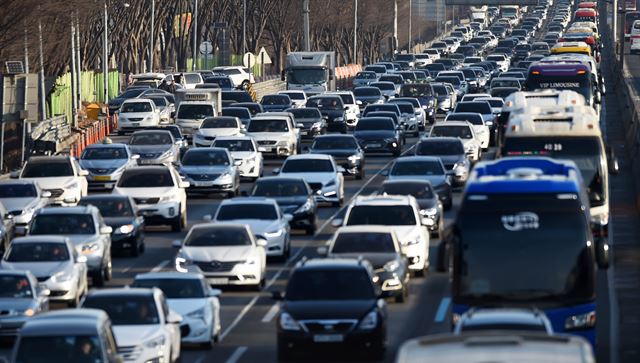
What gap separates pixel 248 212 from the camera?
38.5 metres

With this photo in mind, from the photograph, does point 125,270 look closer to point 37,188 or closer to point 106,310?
point 37,188

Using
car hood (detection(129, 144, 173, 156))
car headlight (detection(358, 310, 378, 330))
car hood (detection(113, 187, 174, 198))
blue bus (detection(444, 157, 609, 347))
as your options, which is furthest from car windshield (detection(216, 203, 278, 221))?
car hood (detection(129, 144, 173, 156))

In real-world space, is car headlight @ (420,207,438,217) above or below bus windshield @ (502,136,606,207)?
below

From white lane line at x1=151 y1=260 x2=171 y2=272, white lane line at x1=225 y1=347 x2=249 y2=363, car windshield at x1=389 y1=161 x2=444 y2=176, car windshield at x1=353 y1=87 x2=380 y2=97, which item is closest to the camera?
white lane line at x1=225 y1=347 x2=249 y2=363

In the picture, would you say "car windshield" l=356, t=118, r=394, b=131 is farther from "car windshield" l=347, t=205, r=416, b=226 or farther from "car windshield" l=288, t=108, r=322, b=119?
"car windshield" l=347, t=205, r=416, b=226

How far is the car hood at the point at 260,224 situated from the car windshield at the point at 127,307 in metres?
12.0

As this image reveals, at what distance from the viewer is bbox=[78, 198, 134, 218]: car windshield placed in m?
39.4

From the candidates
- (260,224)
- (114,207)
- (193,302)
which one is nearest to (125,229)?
(114,207)

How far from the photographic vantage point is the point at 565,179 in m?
23.7

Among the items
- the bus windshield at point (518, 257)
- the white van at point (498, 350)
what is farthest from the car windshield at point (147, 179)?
the white van at point (498, 350)

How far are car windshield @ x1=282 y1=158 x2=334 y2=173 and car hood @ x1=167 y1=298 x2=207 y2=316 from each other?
20084mm

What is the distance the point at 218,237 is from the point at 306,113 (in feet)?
116

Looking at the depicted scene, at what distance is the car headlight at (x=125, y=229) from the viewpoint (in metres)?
39.2

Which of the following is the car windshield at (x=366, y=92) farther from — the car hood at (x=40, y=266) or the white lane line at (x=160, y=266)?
the car hood at (x=40, y=266)
